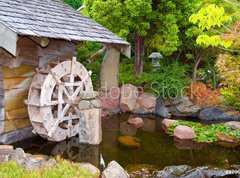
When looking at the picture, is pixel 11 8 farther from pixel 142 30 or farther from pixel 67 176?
pixel 142 30

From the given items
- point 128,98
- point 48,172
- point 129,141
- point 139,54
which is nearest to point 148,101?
point 128,98

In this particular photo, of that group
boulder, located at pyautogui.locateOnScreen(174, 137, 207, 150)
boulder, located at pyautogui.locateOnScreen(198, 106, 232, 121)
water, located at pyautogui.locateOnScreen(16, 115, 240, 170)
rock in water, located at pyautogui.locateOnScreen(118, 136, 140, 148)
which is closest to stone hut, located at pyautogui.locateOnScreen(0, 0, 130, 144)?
water, located at pyautogui.locateOnScreen(16, 115, 240, 170)

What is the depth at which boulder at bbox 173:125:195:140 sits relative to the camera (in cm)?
747

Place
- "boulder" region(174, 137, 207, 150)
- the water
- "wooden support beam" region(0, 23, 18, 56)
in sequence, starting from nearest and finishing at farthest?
"wooden support beam" region(0, 23, 18, 56) < the water < "boulder" region(174, 137, 207, 150)

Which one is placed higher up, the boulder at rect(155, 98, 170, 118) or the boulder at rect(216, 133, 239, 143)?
the boulder at rect(155, 98, 170, 118)

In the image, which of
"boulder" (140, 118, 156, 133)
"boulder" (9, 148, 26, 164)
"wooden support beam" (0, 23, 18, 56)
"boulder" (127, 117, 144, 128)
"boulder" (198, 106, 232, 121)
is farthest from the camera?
"boulder" (198, 106, 232, 121)

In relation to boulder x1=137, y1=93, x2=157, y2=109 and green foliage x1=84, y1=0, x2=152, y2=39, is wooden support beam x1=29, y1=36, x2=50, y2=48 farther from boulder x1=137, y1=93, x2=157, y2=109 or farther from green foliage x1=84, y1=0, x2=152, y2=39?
boulder x1=137, y1=93, x2=157, y2=109

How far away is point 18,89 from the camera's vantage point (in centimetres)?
662

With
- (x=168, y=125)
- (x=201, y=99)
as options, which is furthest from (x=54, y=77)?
(x=201, y=99)

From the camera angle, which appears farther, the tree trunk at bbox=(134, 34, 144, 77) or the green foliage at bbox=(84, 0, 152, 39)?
the tree trunk at bbox=(134, 34, 144, 77)

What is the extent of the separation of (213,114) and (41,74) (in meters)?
6.03

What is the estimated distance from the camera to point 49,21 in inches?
244

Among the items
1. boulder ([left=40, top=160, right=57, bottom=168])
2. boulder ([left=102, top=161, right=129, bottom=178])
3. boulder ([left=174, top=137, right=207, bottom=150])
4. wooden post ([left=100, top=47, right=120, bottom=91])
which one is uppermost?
wooden post ([left=100, top=47, right=120, bottom=91])

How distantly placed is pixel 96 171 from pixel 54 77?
2.59m
